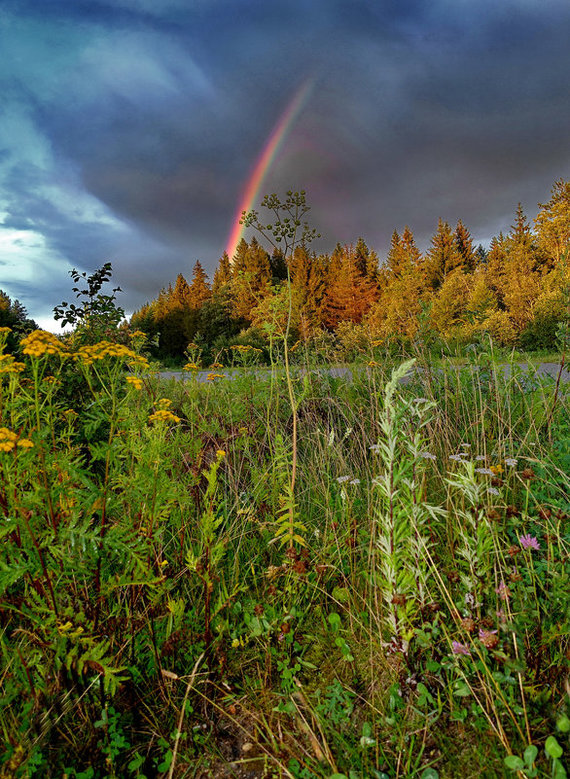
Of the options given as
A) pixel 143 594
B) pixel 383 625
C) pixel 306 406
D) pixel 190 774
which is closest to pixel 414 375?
pixel 306 406

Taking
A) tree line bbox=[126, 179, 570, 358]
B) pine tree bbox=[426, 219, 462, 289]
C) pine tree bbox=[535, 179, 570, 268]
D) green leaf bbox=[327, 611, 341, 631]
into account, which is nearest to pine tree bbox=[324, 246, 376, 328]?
tree line bbox=[126, 179, 570, 358]

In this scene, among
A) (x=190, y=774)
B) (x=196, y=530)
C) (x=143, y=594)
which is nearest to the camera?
(x=190, y=774)

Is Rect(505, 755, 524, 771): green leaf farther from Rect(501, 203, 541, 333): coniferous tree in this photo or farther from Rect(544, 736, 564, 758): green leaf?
Rect(501, 203, 541, 333): coniferous tree

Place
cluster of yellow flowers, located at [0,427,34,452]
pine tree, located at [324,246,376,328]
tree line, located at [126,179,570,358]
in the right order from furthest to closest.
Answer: pine tree, located at [324,246,376,328] → tree line, located at [126,179,570,358] → cluster of yellow flowers, located at [0,427,34,452]

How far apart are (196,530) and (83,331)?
2530mm

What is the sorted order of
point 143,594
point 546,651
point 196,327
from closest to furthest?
point 546,651 < point 143,594 < point 196,327

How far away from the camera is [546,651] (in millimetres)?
1427

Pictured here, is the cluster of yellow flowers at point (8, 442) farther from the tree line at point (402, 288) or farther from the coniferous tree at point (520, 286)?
the coniferous tree at point (520, 286)

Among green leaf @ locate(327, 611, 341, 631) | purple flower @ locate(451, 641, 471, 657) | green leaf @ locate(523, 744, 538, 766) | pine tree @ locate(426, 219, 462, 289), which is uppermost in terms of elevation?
pine tree @ locate(426, 219, 462, 289)

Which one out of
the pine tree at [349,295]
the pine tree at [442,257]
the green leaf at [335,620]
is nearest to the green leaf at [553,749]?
the green leaf at [335,620]

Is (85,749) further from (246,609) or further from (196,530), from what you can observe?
(196,530)

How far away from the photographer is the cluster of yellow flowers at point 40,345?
1464 mm

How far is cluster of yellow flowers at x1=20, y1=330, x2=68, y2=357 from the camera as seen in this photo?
1.46 metres

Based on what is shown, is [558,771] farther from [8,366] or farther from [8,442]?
[8,366]
